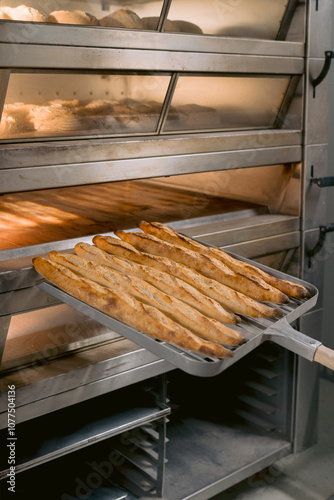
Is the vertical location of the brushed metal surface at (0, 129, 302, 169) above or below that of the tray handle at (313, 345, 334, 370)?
above

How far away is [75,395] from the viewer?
6.68ft

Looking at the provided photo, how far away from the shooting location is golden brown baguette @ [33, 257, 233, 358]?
1303 mm

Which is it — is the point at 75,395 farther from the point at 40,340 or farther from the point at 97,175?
the point at 97,175

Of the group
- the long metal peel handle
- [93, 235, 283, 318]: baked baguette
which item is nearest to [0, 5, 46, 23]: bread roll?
[93, 235, 283, 318]: baked baguette

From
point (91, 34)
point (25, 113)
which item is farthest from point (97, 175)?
point (91, 34)

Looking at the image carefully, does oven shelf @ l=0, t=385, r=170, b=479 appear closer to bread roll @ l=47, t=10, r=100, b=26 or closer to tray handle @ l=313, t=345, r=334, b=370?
tray handle @ l=313, t=345, r=334, b=370

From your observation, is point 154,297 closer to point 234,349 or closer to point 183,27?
point 234,349

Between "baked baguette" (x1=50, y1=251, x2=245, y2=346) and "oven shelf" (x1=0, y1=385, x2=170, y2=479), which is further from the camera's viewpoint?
"oven shelf" (x1=0, y1=385, x2=170, y2=479)

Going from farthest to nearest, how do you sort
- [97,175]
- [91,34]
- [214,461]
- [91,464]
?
1. [214,461]
2. [91,464]
3. [97,175]
4. [91,34]

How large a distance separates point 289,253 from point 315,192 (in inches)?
A: 13.0

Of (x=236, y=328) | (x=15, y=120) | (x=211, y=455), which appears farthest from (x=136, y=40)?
(x=211, y=455)

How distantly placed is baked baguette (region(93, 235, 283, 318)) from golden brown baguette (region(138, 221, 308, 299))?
0.40 feet

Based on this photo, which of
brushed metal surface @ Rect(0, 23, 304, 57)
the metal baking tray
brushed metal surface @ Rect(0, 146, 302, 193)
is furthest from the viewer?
brushed metal surface @ Rect(0, 146, 302, 193)

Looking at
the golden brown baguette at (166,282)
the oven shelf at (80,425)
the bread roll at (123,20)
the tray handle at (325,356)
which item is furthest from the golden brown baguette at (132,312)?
the bread roll at (123,20)
